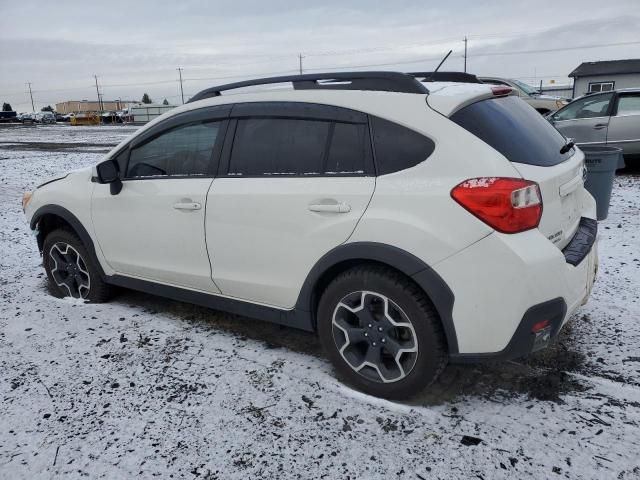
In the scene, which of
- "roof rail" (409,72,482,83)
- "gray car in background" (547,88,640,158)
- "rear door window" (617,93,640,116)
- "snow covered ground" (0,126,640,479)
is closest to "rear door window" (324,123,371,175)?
Answer: "roof rail" (409,72,482,83)

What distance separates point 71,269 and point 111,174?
3.70 feet

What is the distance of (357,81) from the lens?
2891 mm

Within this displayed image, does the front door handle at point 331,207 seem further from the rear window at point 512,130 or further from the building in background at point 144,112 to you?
the building in background at point 144,112

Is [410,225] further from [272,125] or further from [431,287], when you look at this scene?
[272,125]

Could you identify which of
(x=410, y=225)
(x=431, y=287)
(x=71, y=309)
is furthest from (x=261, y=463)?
(x=71, y=309)

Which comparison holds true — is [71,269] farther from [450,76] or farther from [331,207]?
[450,76]

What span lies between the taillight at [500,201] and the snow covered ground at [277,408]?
3.50 ft

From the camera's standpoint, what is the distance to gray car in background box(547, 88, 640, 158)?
29.9 feet

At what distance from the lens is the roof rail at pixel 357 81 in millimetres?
2740

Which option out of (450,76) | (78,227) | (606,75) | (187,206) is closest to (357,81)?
(450,76)

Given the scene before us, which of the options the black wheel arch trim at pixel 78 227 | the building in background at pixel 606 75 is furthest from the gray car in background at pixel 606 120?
the building in background at pixel 606 75

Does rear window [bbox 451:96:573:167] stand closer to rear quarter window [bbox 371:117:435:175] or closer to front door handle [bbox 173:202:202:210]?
rear quarter window [bbox 371:117:435:175]

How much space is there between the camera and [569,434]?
97.9 inches

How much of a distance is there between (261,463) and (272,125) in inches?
75.7
